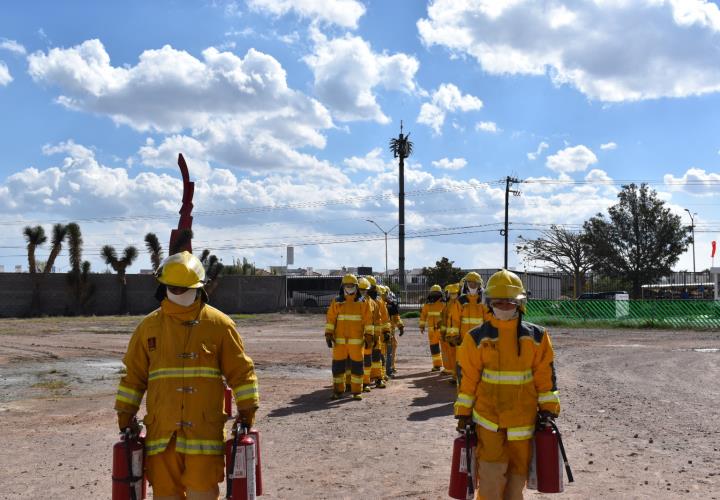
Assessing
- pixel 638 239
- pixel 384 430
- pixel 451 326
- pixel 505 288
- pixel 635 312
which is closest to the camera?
pixel 505 288

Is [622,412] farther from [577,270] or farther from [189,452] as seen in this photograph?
[577,270]

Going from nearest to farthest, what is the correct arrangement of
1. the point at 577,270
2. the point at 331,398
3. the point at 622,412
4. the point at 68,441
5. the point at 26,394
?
the point at 68,441 → the point at 622,412 → the point at 331,398 → the point at 26,394 → the point at 577,270

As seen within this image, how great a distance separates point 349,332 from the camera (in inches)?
460

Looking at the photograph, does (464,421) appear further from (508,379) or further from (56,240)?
(56,240)

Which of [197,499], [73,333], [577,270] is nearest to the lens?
[197,499]

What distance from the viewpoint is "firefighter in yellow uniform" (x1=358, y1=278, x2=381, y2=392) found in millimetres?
12094

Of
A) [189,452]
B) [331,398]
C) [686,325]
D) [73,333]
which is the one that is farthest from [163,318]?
[686,325]

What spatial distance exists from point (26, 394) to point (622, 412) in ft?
32.0

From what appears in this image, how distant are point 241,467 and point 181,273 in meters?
1.23

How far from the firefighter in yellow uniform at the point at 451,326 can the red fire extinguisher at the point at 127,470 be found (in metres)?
7.27

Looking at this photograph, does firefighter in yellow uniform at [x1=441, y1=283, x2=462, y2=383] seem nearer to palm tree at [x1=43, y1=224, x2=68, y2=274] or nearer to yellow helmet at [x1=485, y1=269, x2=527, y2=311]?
yellow helmet at [x1=485, y1=269, x2=527, y2=311]

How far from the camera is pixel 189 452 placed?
432cm

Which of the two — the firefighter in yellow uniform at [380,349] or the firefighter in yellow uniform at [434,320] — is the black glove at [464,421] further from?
the firefighter in yellow uniform at [434,320]

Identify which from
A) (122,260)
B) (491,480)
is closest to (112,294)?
(122,260)
